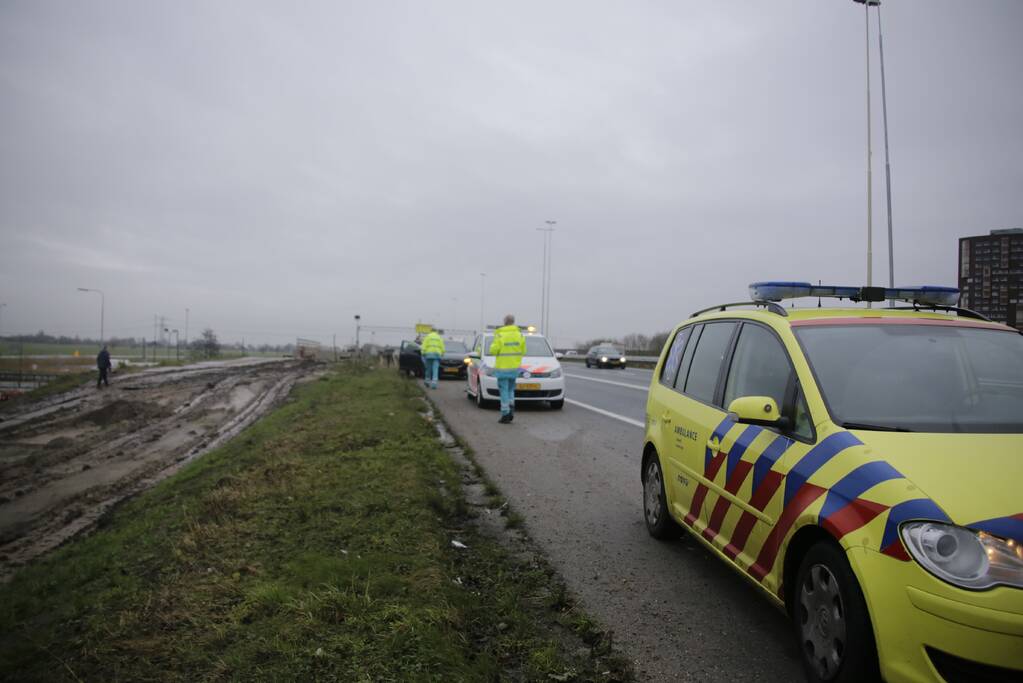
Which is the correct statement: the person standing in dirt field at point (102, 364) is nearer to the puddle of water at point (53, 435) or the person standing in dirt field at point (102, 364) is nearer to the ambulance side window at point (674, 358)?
the puddle of water at point (53, 435)

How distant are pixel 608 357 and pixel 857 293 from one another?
118 ft

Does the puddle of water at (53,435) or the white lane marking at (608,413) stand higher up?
the white lane marking at (608,413)

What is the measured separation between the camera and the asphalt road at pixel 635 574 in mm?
3289

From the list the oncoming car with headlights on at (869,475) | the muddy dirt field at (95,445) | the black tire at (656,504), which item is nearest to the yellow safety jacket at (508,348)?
the muddy dirt field at (95,445)

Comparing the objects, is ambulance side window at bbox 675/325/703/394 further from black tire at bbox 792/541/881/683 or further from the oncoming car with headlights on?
black tire at bbox 792/541/881/683

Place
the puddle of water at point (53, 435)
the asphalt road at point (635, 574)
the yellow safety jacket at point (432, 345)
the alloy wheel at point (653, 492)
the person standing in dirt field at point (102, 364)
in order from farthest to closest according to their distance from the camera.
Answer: the person standing in dirt field at point (102, 364) < the yellow safety jacket at point (432, 345) < the puddle of water at point (53, 435) < the alloy wheel at point (653, 492) < the asphalt road at point (635, 574)

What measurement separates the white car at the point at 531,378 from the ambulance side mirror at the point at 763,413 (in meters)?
9.97

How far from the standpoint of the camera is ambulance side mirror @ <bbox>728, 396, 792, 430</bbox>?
3203mm

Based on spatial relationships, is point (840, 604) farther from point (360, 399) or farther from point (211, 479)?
point (360, 399)

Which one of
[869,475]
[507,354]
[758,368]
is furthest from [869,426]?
[507,354]

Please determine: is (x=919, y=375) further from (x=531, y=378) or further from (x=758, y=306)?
(x=531, y=378)

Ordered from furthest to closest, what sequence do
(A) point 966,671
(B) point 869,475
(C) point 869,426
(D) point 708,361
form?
(D) point 708,361
(C) point 869,426
(B) point 869,475
(A) point 966,671

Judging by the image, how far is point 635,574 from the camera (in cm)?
445

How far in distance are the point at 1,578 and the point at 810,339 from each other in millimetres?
8649
